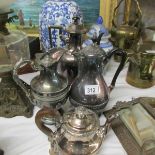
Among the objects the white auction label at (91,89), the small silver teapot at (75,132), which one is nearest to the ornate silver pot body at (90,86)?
the white auction label at (91,89)

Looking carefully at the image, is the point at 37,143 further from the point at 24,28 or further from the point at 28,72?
the point at 24,28

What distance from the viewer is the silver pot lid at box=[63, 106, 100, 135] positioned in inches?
21.5

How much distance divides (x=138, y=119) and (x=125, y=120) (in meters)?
0.04

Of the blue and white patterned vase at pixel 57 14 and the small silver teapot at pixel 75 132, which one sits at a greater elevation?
the blue and white patterned vase at pixel 57 14

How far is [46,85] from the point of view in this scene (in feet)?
2.27

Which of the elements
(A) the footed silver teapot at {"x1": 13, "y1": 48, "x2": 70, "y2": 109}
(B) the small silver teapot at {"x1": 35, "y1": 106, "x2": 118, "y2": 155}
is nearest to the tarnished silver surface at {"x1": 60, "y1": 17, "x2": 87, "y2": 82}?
(A) the footed silver teapot at {"x1": 13, "y1": 48, "x2": 70, "y2": 109}

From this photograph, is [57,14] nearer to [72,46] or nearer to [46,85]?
[72,46]

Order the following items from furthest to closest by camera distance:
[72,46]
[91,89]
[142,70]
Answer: [142,70]
[72,46]
[91,89]

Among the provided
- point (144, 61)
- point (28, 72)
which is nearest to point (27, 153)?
point (28, 72)

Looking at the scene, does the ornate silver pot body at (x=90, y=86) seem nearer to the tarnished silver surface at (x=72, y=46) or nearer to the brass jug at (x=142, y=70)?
the tarnished silver surface at (x=72, y=46)

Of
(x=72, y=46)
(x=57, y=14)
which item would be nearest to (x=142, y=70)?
(x=72, y=46)

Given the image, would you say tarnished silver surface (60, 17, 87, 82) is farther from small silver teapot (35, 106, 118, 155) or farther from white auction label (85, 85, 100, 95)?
small silver teapot (35, 106, 118, 155)

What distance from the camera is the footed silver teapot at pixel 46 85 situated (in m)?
0.68

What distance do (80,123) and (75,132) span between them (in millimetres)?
24
